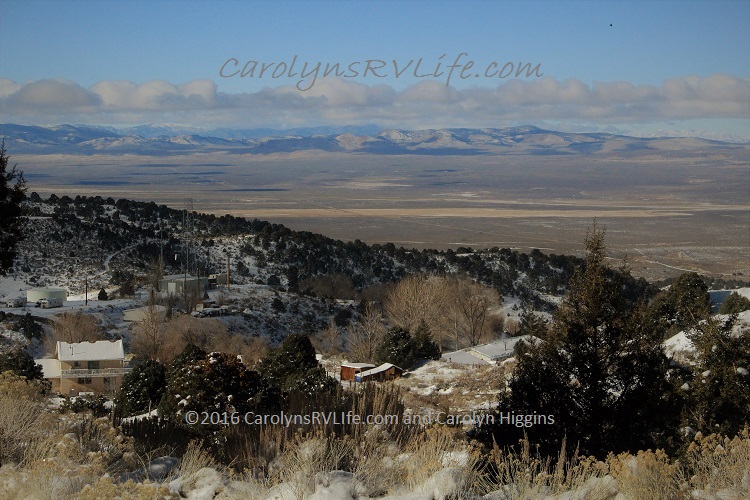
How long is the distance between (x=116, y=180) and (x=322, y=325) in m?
136

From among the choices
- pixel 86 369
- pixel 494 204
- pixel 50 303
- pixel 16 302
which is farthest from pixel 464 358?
pixel 494 204

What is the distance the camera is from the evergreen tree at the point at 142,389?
16234 mm

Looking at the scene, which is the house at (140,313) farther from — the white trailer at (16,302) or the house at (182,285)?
the white trailer at (16,302)

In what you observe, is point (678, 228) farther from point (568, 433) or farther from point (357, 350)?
point (568, 433)

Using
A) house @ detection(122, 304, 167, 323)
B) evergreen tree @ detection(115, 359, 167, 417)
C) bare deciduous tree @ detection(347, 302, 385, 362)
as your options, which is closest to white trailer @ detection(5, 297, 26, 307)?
house @ detection(122, 304, 167, 323)

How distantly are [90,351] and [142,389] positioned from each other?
1039 centimetres

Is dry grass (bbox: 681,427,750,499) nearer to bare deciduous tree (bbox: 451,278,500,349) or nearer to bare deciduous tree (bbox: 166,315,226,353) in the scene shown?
bare deciduous tree (bbox: 166,315,226,353)

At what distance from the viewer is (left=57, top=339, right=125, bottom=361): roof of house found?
25.8 metres

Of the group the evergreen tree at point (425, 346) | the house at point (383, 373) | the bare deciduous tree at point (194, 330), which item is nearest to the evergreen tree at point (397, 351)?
the house at point (383, 373)

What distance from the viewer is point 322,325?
1623 inches

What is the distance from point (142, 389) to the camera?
1691 centimetres

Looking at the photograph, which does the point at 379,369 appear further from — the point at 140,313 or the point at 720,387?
the point at 720,387

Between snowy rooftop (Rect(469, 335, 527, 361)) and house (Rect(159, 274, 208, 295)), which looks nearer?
snowy rooftop (Rect(469, 335, 527, 361))

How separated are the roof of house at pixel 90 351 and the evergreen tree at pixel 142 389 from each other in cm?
893
